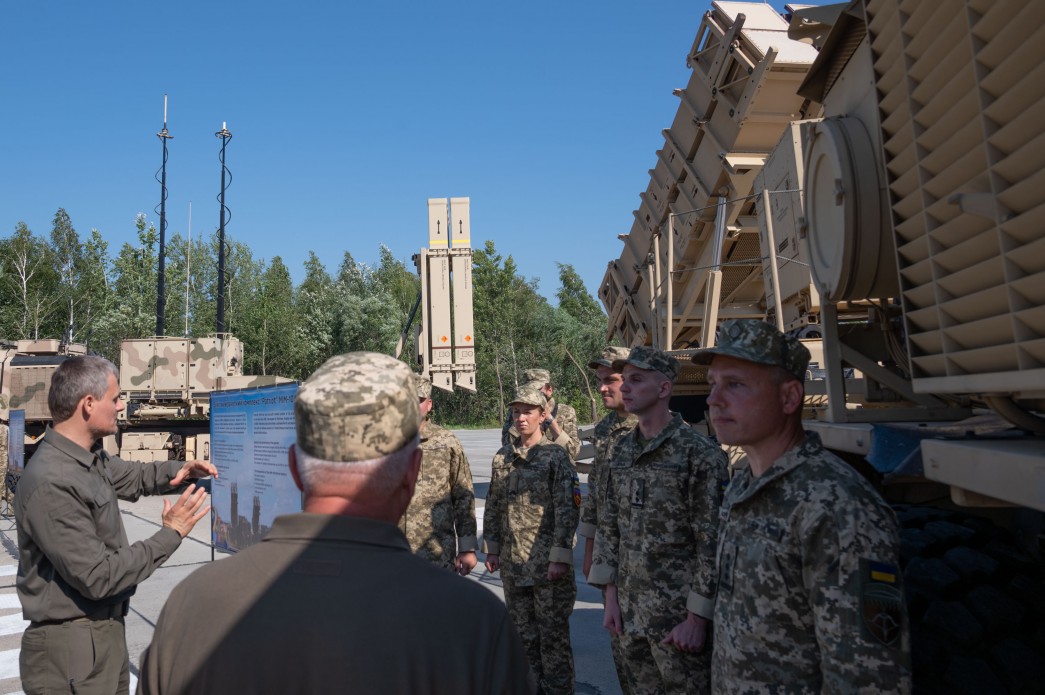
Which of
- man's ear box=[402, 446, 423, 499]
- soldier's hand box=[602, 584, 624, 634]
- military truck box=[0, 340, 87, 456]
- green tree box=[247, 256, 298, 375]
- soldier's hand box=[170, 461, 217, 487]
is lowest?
soldier's hand box=[602, 584, 624, 634]

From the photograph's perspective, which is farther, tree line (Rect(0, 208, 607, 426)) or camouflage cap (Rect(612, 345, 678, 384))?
tree line (Rect(0, 208, 607, 426))

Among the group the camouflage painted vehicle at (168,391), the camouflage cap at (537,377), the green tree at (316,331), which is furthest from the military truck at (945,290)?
the green tree at (316,331)

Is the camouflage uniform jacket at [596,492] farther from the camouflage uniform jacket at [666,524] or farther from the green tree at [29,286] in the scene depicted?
the green tree at [29,286]

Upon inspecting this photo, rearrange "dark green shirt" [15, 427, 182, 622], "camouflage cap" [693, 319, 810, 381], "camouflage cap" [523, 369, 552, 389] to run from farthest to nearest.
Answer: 1. "camouflage cap" [523, 369, 552, 389]
2. "dark green shirt" [15, 427, 182, 622]
3. "camouflage cap" [693, 319, 810, 381]

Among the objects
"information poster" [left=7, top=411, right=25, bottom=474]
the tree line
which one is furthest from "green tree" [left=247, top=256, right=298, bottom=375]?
"information poster" [left=7, top=411, right=25, bottom=474]

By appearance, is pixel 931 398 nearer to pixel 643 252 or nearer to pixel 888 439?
pixel 888 439

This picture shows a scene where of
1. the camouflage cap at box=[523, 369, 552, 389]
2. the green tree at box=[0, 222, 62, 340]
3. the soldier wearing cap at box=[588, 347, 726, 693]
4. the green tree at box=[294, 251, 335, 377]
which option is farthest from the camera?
the green tree at box=[294, 251, 335, 377]

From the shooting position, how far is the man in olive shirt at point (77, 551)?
260 centimetres

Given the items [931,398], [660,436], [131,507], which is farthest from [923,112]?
[131,507]

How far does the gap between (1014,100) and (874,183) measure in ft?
3.35

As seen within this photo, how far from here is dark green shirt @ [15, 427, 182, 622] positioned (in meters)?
2.58

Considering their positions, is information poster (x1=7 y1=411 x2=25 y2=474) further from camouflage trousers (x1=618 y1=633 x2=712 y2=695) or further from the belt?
camouflage trousers (x1=618 y1=633 x2=712 y2=695)

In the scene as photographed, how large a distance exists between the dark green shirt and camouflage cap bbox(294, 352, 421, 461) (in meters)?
1.65

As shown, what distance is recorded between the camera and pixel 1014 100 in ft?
5.85
